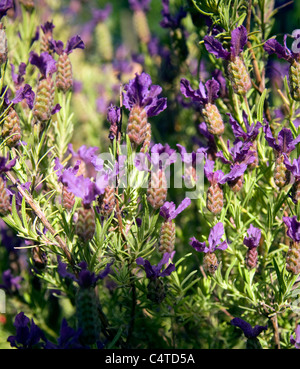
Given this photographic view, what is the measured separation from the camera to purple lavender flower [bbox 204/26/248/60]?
2.40 feet

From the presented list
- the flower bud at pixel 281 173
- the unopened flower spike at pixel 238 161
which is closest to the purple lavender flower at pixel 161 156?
the unopened flower spike at pixel 238 161

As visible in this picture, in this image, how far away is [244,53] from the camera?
81 cm

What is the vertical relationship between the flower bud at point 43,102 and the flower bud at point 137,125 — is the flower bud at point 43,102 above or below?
above

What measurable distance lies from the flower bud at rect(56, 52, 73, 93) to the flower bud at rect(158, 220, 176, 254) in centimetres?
40

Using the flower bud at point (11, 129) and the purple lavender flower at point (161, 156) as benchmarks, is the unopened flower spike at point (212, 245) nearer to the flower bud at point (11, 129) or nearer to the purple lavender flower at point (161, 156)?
the purple lavender flower at point (161, 156)

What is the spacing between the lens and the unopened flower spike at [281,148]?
0.73 metres

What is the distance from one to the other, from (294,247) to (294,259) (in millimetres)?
22

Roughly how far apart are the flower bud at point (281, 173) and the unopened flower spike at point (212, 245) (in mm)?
146

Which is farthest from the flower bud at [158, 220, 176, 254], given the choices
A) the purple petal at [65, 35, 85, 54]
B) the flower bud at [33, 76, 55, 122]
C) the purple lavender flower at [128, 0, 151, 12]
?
the purple lavender flower at [128, 0, 151, 12]

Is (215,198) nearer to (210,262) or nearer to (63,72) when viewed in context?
(210,262)

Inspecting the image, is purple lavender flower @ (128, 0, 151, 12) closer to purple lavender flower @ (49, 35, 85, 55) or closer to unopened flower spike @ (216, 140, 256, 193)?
purple lavender flower @ (49, 35, 85, 55)

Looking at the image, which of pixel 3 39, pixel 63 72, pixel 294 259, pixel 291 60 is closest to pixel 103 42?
pixel 63 72

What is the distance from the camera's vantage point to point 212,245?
75 cm

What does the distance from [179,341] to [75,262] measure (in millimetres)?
413
